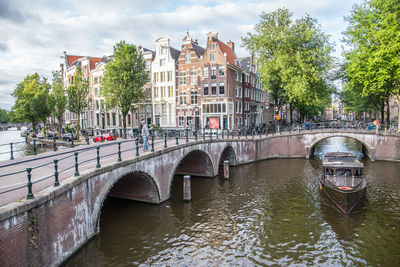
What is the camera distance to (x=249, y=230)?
12.8 m

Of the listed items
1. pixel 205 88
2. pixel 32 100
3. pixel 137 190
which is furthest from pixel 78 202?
pixel 32 100

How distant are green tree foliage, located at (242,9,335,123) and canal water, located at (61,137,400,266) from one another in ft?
51.7

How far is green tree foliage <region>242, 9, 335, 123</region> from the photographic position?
3173 cm

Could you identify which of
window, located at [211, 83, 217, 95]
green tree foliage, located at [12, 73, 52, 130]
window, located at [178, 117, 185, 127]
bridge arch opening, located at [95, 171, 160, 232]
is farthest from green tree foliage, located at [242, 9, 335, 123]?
green tree foliage, located at [12, 73, 52, 130]

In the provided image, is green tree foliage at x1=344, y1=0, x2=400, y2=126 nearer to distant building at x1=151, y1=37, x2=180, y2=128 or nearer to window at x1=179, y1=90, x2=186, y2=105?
window at x1=179, y1=90, x2=186, y2=105

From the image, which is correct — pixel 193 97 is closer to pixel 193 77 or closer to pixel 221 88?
pixel 193 77

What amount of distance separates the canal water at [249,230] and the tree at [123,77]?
18294mm

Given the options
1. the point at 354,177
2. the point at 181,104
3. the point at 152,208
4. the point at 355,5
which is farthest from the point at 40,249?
the point at 355,5

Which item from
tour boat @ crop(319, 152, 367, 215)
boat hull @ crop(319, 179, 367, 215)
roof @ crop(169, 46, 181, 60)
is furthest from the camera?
roof @ crop(169, 46, 181, 60)

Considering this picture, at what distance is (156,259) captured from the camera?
1028 centimetres

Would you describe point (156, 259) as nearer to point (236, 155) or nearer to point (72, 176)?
point (72, 176)

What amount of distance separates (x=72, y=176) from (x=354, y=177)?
15.4 metres

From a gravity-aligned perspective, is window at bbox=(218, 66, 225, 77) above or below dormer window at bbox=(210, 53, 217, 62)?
below

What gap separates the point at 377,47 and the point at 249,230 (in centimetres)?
2548
